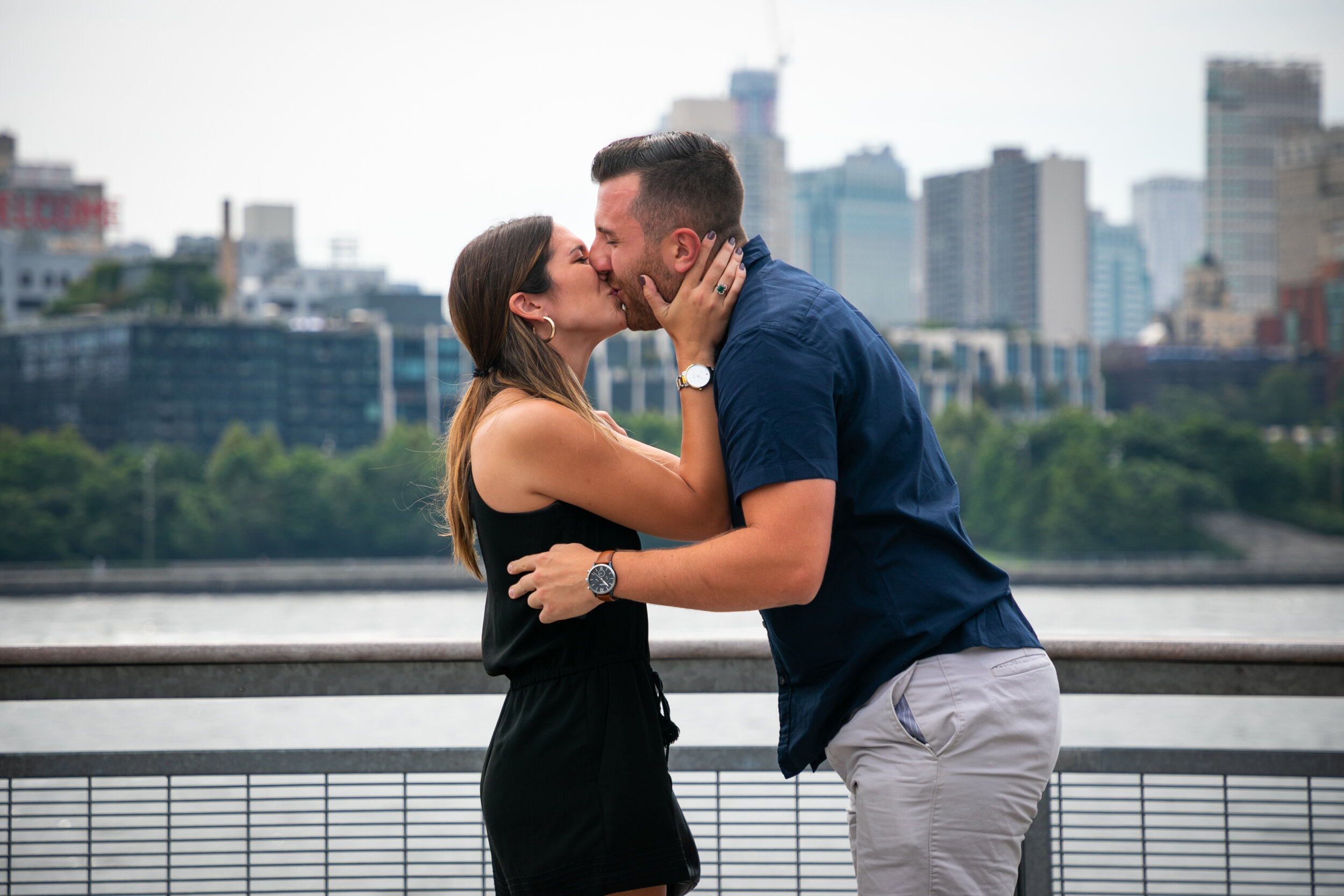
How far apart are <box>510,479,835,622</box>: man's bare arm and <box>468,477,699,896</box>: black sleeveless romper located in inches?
4.1

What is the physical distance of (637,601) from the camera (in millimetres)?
1999

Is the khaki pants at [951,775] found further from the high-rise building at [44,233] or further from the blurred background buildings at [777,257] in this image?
the high-rise building at [44,233]

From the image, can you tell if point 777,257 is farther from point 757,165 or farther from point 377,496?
point 757,165

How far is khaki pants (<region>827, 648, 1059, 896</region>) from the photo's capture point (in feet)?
6.06

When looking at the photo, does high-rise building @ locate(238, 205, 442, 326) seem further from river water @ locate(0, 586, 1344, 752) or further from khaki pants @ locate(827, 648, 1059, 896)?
khaki pants @ locate(827, 648, 1059, 896)

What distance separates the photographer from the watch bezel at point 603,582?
72.8 inches

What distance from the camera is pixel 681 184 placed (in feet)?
6.41

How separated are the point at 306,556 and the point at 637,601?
6275 cm

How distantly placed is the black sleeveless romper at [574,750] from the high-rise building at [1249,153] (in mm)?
133591

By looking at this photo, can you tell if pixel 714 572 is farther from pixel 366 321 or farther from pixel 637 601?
pixel 366 321

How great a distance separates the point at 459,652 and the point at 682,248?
86 centimetres

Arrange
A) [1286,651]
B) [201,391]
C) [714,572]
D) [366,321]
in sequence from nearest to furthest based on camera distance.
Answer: [714,572] → [1286,651] → [201,391] → [366,321]

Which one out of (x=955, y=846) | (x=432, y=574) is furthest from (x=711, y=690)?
(x=432, y=574)

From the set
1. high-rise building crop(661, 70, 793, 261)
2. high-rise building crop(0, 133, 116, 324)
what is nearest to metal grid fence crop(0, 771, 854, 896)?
high-rise building crop(0, 133, 116, 324)
